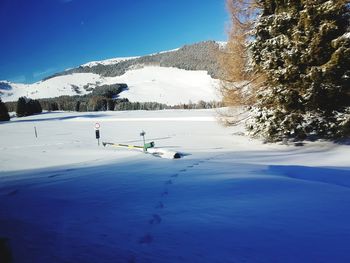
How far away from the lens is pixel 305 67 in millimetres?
14266

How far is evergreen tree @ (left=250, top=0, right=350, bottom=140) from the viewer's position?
13.5 m

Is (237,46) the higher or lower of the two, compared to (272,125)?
higher

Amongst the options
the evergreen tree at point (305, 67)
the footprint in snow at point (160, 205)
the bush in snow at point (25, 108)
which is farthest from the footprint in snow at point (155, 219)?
the bush in snow at point (25, 108)

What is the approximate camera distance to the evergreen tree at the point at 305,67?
13531 millimetres

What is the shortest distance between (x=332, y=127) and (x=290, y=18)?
19.2ft

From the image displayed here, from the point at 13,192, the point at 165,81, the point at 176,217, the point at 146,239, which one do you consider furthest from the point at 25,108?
the point at 165,81

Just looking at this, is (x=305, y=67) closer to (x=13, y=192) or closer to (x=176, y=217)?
(x=176, y=217)

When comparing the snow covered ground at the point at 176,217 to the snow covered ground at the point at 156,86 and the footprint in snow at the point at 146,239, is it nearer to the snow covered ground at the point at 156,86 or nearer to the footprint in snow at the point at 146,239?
the footprint in snow at the point at 146,239

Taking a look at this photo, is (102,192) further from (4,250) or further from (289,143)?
(289,143)

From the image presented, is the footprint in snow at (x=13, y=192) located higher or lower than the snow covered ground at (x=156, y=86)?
lower

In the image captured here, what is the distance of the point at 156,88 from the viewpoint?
138750mm

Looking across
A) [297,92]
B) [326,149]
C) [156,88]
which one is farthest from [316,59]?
[156,88]

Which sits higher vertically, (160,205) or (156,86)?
(156,86)

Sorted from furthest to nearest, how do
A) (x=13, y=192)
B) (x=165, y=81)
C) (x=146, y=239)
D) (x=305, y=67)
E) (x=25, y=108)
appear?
1. (x=165, y=81)
2. (x=25, y=108)
3. (x=305, y=67)
4. (x=13, y=192)
5. (x=146, y=239)
